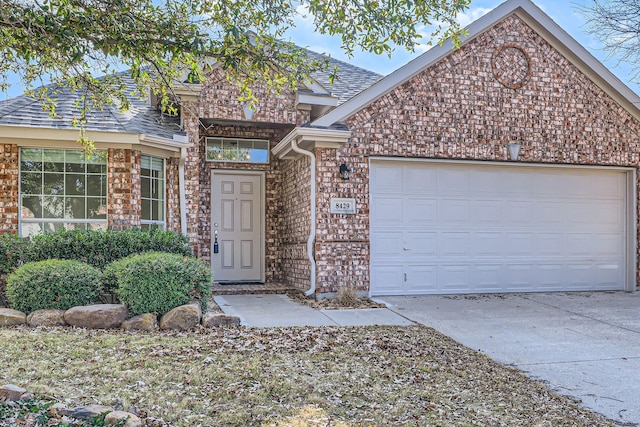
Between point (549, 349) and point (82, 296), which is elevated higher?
point (82, 296)

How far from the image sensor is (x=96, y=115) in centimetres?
930

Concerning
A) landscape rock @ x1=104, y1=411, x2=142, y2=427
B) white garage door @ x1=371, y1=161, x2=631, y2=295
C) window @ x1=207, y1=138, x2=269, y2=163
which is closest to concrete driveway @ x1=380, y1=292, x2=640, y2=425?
white garage door @ x1=371, y1=161, x2=631, y2=295

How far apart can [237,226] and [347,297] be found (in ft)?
11.4

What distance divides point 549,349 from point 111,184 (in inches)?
272

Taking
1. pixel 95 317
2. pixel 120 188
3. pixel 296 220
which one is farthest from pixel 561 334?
pixel 120 188

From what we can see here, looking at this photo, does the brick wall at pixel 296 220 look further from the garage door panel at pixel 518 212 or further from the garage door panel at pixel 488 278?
the garage door panel at pixel 518 212

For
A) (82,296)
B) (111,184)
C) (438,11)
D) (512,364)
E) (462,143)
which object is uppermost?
(438,11)

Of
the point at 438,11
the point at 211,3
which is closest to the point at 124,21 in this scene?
the point at 211,3

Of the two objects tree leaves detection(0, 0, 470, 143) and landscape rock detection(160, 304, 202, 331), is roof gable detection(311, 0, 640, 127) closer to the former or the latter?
tree leaves detection(0, 0, 470, 143)

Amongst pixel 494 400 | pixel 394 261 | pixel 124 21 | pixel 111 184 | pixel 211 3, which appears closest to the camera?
pixel 494 400

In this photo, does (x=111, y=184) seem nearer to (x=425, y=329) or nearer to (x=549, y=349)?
(x=425, y=329)

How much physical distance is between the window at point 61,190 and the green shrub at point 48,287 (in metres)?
1.98

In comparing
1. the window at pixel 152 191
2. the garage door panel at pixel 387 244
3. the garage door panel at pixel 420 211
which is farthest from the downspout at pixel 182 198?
the garage door panel at pixel 420 211

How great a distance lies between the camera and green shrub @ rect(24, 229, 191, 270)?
8078 mm
